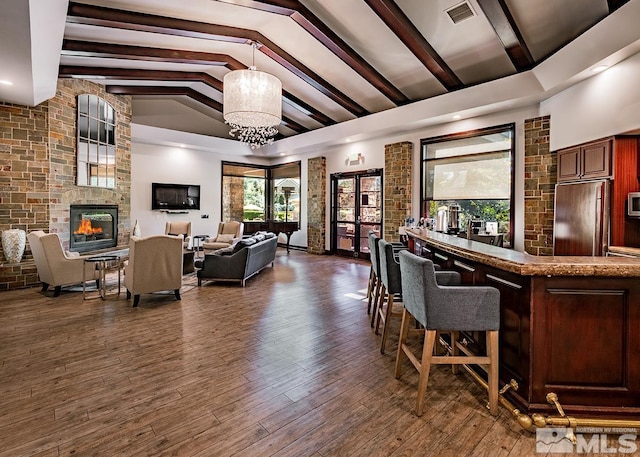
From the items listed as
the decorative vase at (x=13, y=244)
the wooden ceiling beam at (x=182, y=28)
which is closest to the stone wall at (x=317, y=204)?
the wooden ceiling beam at (x=182, y=28)

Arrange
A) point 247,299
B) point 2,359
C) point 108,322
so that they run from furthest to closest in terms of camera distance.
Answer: point 247,299
point 108,322
point 2,359

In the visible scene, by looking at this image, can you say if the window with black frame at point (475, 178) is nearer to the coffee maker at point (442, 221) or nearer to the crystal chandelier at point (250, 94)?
the coffee maker at point (442, 221)

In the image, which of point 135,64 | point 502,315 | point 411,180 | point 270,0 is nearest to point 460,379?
point 502,315

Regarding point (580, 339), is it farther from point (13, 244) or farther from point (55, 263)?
point (13, 244)

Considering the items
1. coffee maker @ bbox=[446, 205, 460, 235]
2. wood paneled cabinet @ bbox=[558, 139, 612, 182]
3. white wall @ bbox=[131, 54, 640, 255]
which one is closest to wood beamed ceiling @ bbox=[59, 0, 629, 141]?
white wall @ bbox=[131, 54, 640, 255]

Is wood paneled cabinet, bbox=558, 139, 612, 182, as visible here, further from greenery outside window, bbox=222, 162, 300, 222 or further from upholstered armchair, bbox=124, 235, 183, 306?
greenery outside window, bbox=222, 162, 300, 222

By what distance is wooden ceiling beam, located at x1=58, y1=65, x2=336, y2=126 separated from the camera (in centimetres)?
584

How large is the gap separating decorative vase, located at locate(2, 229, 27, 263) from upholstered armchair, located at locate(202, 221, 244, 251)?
132 inches

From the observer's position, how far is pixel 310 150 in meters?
10.2

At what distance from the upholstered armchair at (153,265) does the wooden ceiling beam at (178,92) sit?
4.43 metres

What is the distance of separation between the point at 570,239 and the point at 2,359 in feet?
21.9

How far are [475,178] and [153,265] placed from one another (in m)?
6.01

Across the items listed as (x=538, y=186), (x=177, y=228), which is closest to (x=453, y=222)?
(x=538, y=186)

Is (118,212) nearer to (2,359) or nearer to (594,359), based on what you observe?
(2,359)
